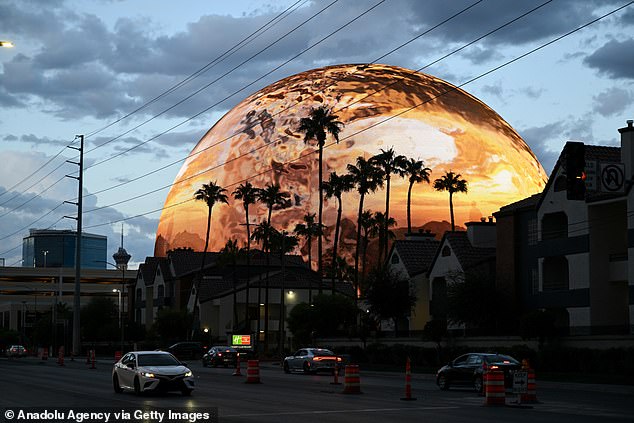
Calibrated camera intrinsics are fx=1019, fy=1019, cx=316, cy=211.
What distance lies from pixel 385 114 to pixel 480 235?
43.3 meters

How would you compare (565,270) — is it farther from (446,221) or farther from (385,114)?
(385,114)

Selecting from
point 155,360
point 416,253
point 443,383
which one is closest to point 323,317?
point 416,253

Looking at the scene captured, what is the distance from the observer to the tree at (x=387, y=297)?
249 feet

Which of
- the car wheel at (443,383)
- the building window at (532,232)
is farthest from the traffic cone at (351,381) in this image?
the building window at (532,232)

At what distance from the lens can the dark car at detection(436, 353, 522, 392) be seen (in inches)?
1471

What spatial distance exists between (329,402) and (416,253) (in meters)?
54.5

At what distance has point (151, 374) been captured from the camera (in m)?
30.5

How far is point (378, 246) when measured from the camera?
373 ft

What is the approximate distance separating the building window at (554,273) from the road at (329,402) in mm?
23412

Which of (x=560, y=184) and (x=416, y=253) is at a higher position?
(x=560, y=184)

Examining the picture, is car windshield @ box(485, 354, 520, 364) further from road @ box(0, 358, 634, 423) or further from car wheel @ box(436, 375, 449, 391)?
car wheel @ box(436, 375, 449, 391)

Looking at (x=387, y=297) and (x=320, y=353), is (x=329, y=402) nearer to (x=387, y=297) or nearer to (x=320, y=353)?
(x=320, y=353)

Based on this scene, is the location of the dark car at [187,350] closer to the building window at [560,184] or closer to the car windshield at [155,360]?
the building window at [560,184]

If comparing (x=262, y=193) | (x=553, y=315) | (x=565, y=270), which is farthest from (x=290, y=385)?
(x=262, y=193)
